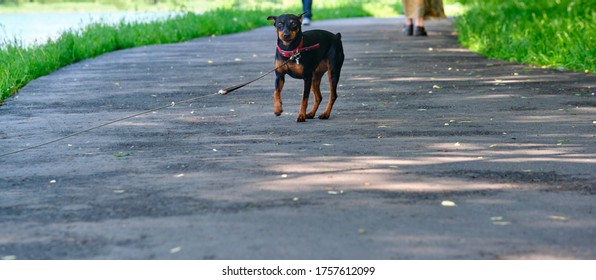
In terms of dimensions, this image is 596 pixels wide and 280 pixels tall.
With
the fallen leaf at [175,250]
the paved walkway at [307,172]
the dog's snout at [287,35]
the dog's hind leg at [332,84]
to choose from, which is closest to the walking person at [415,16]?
the paved walkway at [307,172]

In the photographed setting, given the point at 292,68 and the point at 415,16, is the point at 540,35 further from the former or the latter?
the point at 292,68

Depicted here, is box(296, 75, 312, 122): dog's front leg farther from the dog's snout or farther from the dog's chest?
the dog's snout

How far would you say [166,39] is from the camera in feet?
81.5

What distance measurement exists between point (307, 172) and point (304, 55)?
2.62 meters

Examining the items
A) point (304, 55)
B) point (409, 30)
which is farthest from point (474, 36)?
point (304, 55)

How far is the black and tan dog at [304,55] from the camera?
10.2 m

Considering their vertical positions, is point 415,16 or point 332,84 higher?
point 332,84

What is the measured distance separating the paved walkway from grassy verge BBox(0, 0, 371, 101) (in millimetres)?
1401

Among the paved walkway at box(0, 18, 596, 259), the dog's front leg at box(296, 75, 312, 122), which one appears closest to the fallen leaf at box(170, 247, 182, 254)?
the paved walkway at box(0, 18, 596, 259)

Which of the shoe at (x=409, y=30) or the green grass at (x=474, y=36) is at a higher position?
the green grass at (x=474, y=36)

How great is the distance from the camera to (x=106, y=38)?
22.9 m

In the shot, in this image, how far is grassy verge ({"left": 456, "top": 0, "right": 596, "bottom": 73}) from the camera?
16.6m

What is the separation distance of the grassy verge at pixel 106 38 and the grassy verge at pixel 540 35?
6.72 m

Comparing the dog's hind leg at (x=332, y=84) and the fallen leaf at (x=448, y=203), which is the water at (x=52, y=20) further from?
the fallen leaf at (x=448, y=203)
